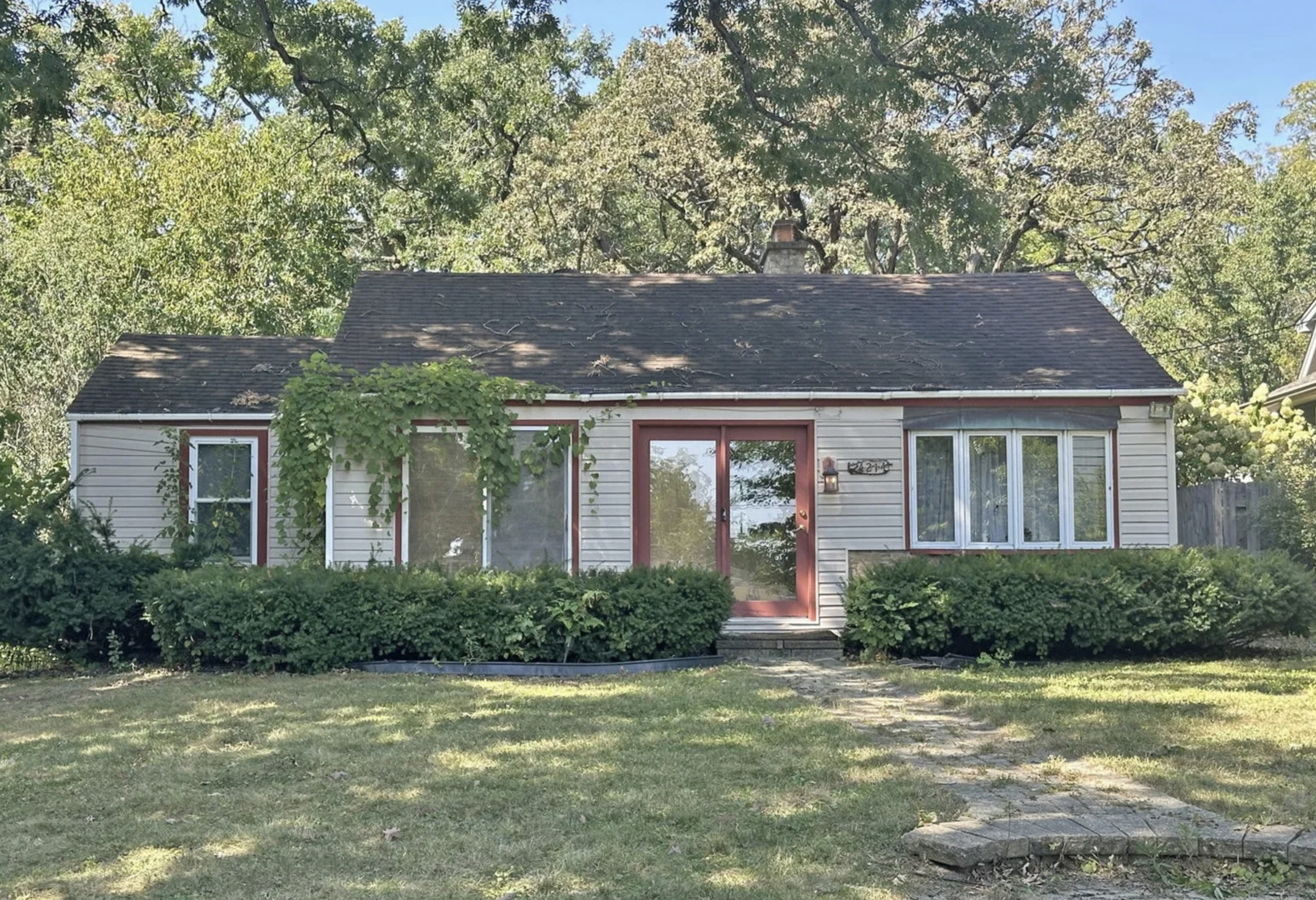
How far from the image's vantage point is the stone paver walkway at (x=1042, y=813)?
191 inches

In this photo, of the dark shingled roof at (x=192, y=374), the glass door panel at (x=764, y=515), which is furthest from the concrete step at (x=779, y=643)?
the dark shingled roof at (x=192, y=374)

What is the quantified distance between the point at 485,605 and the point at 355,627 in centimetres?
113

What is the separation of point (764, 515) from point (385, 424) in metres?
4.10

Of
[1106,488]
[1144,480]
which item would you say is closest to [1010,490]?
[1106,488]

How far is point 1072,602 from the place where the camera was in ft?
34.8

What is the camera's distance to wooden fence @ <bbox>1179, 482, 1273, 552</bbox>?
540 inches

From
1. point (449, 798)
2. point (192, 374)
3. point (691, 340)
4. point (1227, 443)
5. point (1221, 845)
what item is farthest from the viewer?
point (1227, 443)

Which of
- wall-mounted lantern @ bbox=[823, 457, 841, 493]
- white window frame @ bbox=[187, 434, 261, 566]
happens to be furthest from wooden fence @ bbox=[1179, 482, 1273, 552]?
white window frame @ bbox=[187, 434, 261, 566]

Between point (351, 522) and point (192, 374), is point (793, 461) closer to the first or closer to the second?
point (351, 522)

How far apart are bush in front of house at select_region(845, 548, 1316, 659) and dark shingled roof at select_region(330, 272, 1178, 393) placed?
7.43 feet

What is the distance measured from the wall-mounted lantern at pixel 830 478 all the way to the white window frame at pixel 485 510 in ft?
8.71

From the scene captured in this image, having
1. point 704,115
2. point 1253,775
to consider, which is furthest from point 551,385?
point 1253,775

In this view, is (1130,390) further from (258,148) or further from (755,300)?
(258,148)

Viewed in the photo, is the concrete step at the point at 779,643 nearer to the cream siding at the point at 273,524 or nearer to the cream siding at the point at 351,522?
the cream siding at the point at 351,522
